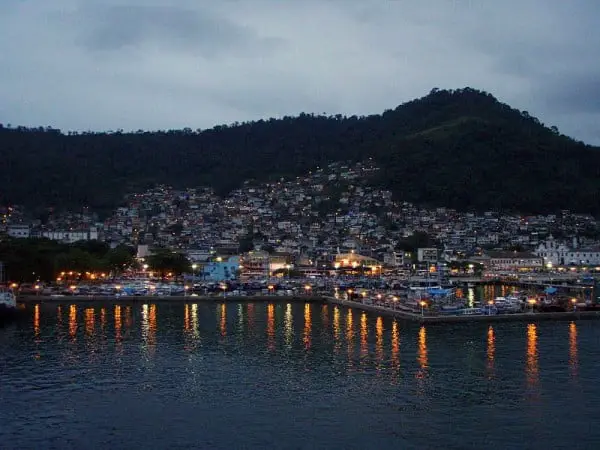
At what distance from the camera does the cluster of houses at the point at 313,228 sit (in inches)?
2613

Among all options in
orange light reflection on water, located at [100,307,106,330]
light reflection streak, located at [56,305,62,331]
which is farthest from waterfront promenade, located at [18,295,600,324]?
orange light reflection on water, located at [100,307,106,330]

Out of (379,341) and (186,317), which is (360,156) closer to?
(186,317)

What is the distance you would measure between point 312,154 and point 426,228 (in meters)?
42.8

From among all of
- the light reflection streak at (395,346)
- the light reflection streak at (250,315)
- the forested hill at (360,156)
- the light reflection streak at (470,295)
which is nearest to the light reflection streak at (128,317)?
the light reflection streak at (250,315)

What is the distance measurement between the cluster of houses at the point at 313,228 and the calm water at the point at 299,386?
30.5 meters

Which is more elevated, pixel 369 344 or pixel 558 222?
pixel 558 222

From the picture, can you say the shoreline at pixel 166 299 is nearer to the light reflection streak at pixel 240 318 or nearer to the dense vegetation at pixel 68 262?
the light reflection streak at pixel 240 318

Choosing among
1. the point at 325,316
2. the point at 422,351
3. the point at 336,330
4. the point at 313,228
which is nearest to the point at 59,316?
the point at 325,316

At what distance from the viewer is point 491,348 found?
24562 mm

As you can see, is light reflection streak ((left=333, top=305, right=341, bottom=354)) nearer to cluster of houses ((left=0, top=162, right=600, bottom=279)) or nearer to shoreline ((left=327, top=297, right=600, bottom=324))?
shoreline ((left=327, top=297, right=600, bottom=324))

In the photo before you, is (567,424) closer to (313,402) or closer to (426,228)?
(313,402)

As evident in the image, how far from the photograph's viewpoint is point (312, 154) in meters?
126

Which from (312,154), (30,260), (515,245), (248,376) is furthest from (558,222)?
(248,376)

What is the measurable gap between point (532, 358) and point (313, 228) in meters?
70.1
